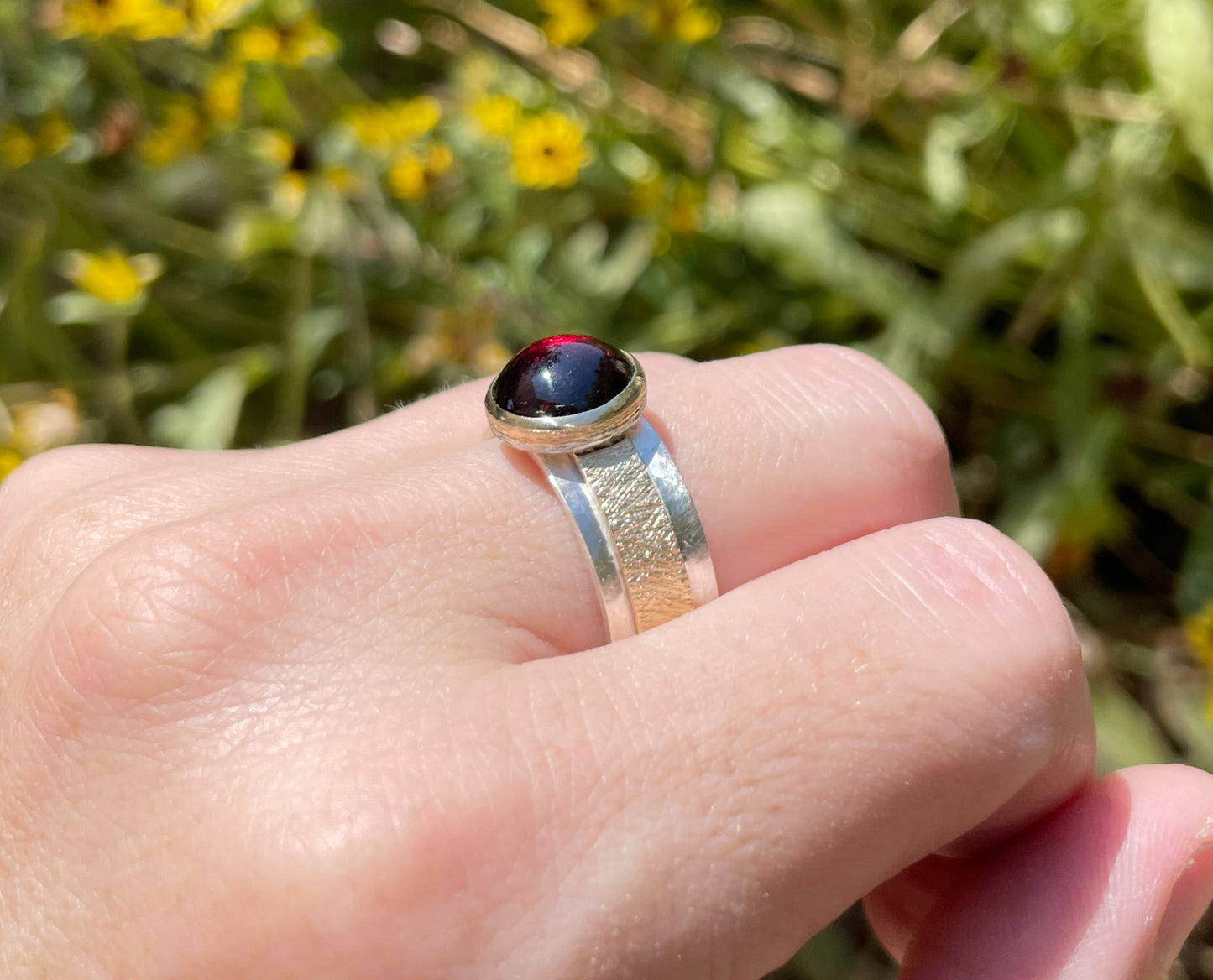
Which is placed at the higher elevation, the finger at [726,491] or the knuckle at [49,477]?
the finger at [726,491]

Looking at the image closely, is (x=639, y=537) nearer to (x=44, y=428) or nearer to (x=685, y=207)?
(x=685, y=207)

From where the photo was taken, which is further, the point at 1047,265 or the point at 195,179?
the point at 195,179

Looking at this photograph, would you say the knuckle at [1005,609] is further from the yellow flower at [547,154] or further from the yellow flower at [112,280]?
the yellow flower at [112,280]

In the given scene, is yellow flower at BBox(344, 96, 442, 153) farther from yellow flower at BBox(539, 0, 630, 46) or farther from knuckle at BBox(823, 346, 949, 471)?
knuckle at BBox(823, 346, 949, 471)

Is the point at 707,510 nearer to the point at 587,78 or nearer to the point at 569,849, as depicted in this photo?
the point at 569,849

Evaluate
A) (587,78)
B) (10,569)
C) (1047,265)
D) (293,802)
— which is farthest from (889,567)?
(587,78)

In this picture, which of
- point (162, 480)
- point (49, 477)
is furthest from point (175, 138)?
point (162, 480)

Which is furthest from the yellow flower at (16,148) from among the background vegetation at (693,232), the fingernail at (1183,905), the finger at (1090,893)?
the fingernail at (1183,905)
